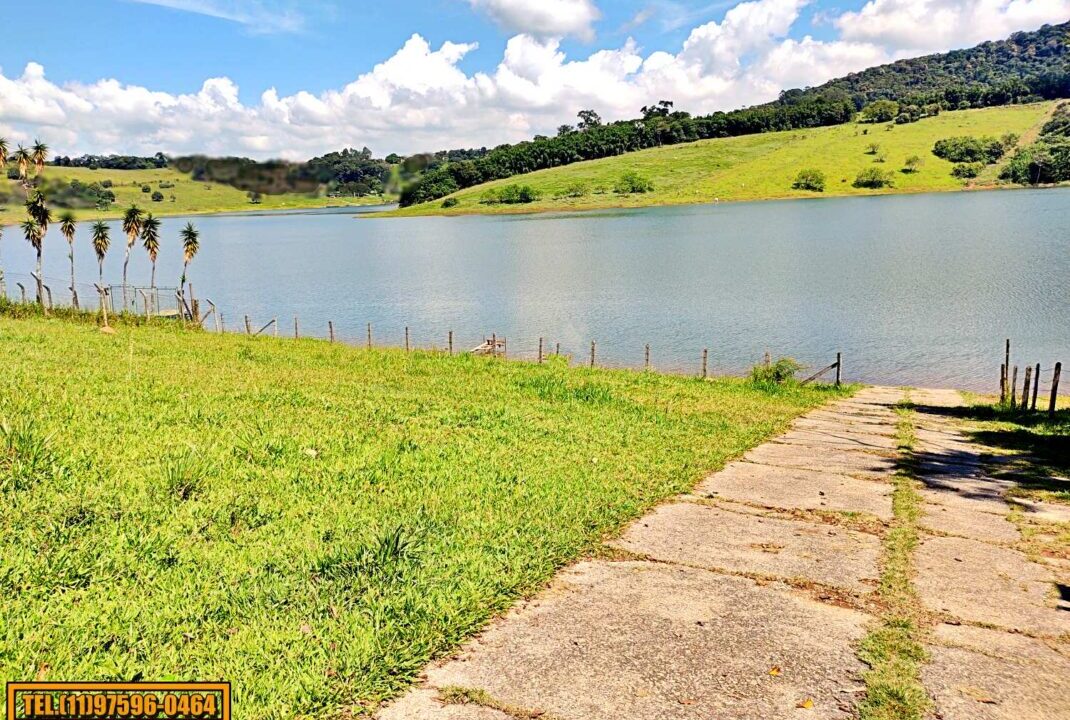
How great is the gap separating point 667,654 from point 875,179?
160 metres

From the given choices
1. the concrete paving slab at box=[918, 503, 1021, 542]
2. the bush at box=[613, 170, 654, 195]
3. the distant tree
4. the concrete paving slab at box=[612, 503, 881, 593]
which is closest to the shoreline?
the bush at box=[613, 170, 654, 195]

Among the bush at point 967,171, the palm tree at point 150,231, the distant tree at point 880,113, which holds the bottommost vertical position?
the palm tree at point 150,231

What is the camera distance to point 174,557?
23.0 feet

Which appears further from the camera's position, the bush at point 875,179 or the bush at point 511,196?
the bush at point 511,196

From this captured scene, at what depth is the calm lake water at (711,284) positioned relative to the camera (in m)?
42.3

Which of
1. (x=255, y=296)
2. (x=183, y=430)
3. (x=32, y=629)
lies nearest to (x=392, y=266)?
(x=255, y=296)

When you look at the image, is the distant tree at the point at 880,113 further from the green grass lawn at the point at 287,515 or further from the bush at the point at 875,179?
the green grass lawn at the point at 287,515

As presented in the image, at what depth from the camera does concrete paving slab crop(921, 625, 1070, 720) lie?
17.6 feet

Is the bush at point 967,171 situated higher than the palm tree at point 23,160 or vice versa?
the bush at point 967,171

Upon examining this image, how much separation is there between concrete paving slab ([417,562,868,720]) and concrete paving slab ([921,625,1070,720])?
602mm

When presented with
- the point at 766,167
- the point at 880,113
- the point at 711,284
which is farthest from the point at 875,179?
the point at 711,284

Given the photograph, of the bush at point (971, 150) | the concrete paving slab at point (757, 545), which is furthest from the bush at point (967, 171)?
the concrete paving slab at point (757, 545)

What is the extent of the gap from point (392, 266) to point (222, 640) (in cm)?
8237

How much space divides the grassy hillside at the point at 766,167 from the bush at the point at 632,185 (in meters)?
1.71
